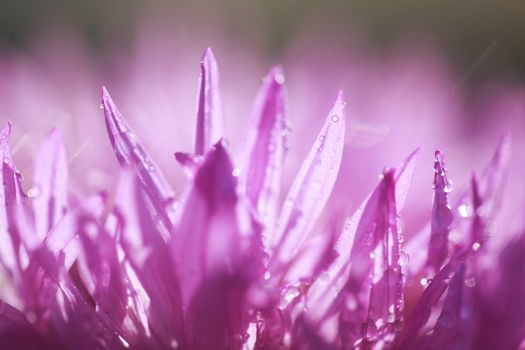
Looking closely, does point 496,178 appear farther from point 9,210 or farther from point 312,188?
point 9,210

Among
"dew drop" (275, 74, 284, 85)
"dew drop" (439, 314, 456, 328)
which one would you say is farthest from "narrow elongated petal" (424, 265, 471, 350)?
"dew drop" (275, 74, 284, 85)

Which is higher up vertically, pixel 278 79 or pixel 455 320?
pixel 278 79

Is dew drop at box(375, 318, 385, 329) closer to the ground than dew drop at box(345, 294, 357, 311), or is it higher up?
closer to the ground

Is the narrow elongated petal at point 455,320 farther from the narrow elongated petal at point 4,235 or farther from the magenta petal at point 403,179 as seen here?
the narrow elongated petal at point 4,235

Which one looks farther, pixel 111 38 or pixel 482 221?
pixel 111 38

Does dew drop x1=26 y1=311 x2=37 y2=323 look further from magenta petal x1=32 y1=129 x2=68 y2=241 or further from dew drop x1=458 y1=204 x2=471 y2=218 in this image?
dew drop x1=458 y1=204 x2=471 y2=218

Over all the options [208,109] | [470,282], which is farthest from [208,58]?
[470,282]

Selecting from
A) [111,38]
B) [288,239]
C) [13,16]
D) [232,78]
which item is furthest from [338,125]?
[13,16]

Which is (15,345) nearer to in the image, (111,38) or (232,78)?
(232,78)
